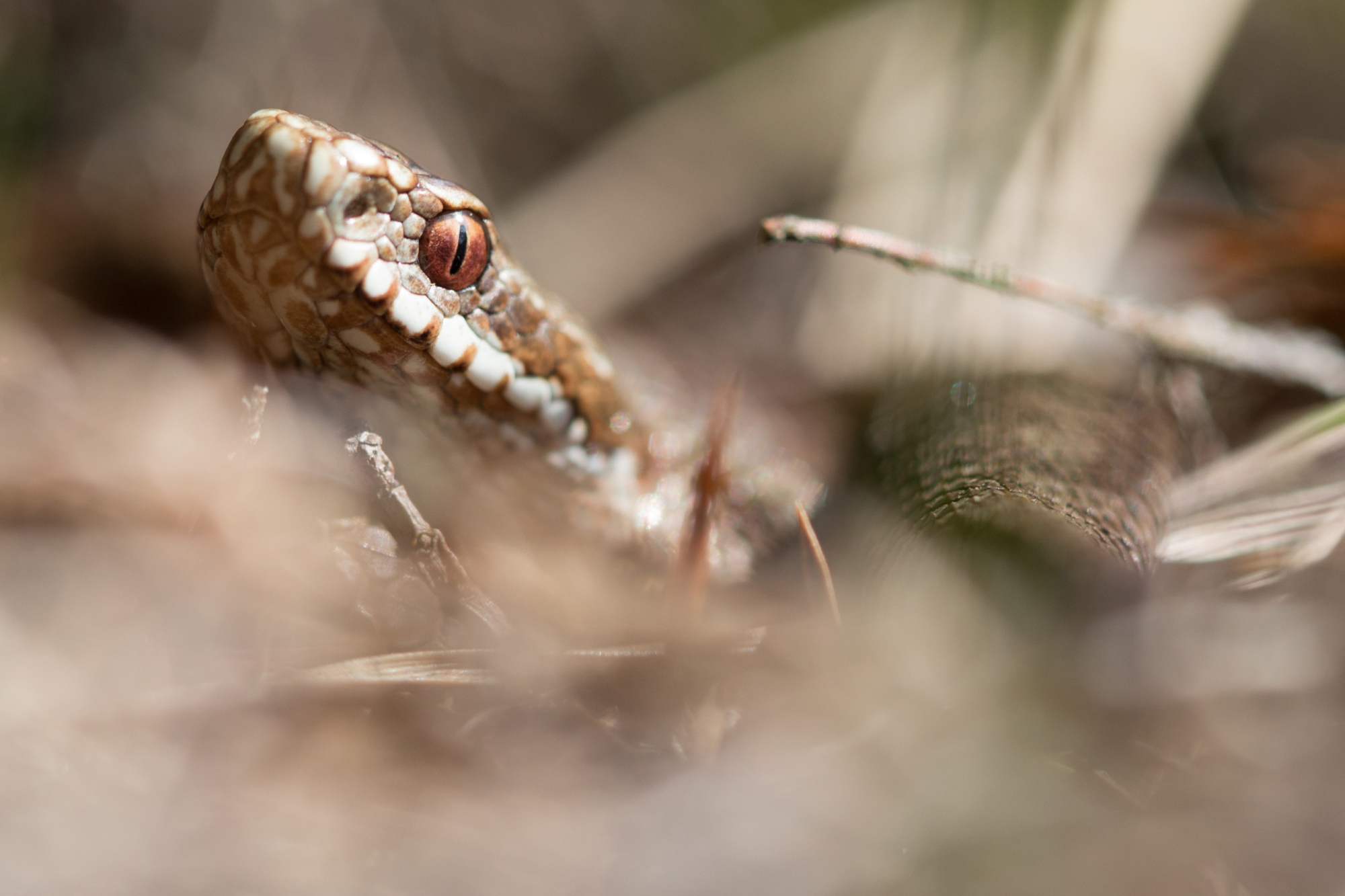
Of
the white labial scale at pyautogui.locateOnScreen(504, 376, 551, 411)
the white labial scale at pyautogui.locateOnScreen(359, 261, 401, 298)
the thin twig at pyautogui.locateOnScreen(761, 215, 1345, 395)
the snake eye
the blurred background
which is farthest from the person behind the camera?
the white labial scale at pyautogui.locateOnScreen(504, 376, 551, 411)

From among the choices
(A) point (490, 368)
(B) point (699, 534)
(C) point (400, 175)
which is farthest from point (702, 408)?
(C) point (400, 175)

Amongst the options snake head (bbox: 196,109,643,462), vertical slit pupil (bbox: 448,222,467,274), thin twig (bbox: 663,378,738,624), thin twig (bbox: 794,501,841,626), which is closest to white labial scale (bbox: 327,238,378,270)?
snake head (bbox: 196,109,643,462)

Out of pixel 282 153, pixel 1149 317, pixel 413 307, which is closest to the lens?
pixel 282 153

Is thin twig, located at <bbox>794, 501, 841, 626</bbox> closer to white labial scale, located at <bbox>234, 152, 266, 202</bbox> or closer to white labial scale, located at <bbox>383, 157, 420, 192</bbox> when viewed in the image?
white labial scale, located at <bbox>383, 157, 420, 192</bbox>

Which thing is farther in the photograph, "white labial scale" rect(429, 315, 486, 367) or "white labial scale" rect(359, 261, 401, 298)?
"white labial scale" rect(429, 315, 486, 367)

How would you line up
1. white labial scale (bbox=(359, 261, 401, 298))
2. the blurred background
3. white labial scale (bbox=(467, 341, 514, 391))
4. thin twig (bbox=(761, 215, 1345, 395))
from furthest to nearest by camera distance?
white labial scale (bbox=(467, 341, 514, 391)) → white labial scale (bbox=(359, 261, 401, 298)) → thin twig (bbox=(761, 215, 1345, 395)) → the blurred background

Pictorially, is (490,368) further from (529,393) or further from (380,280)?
(380,280)

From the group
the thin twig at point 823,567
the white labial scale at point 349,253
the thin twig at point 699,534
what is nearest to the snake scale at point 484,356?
the white labial scale at point 349,253

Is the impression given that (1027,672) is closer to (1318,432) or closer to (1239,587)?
(1239,587)
